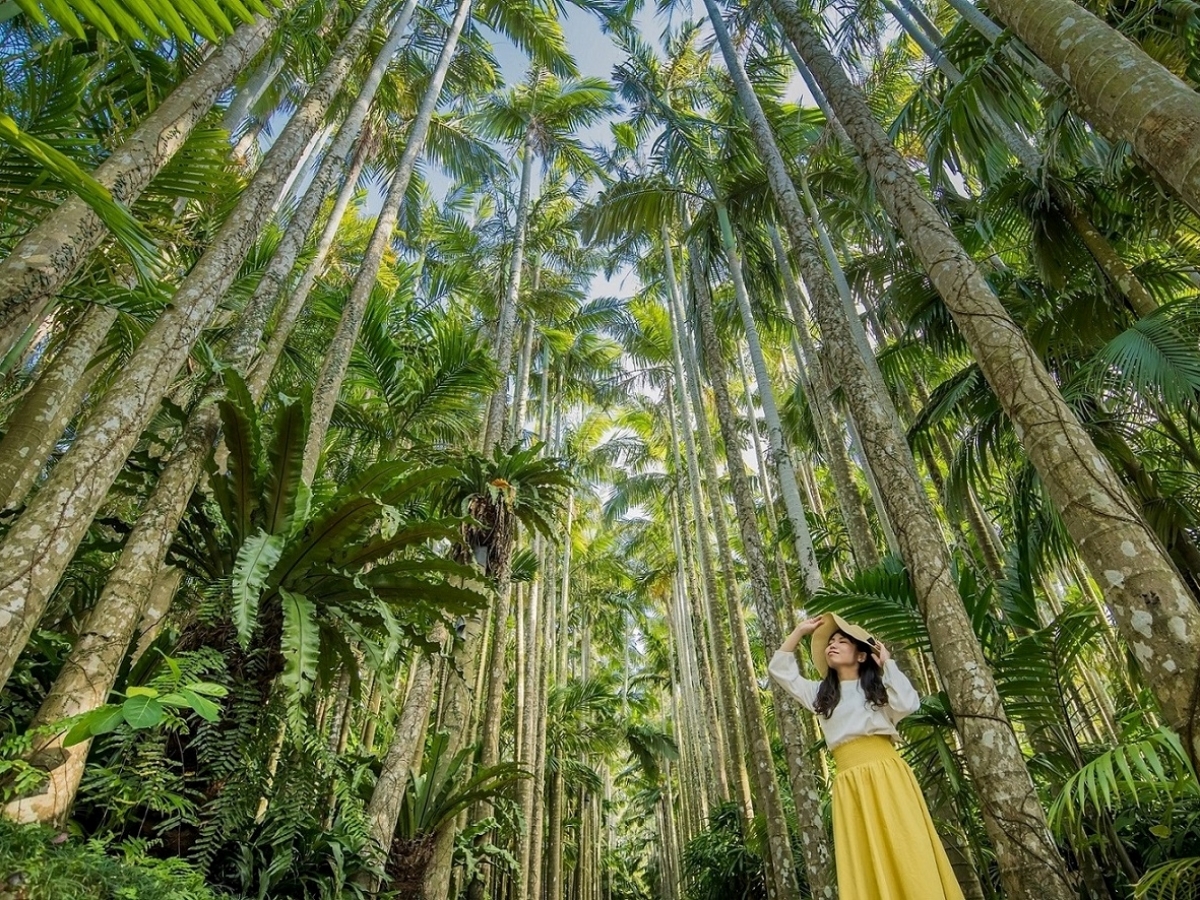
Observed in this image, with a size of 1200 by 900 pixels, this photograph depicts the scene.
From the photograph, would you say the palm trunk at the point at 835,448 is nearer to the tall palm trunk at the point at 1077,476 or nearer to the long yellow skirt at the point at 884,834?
the tall palm trunk at the point at 1077,476

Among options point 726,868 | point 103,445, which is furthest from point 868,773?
point 726,868

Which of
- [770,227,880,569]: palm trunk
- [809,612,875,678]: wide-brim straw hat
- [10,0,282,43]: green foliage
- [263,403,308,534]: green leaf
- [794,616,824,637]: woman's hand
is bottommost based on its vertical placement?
[809,612,875,678]: wide-brim straw hat

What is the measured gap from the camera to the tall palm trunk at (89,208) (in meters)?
2.14

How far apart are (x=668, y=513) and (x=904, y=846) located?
16992 mm

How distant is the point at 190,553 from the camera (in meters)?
3.40

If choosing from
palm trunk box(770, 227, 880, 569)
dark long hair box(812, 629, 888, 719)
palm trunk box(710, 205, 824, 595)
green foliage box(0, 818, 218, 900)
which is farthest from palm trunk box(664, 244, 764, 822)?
green foliage box(0, 818, 218, 900)

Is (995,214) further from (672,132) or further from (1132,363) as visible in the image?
(672,132)

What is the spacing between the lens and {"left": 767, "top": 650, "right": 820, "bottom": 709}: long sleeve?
2.44 m

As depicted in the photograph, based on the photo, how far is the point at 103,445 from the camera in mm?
2379

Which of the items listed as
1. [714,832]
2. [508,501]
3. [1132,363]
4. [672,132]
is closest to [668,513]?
[714,832]

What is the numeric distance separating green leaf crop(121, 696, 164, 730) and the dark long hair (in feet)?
6.96

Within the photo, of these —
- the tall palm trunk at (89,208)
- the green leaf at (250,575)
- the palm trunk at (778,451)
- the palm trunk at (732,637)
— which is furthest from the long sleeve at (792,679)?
the palm trunk at (732,637)

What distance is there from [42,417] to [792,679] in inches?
147

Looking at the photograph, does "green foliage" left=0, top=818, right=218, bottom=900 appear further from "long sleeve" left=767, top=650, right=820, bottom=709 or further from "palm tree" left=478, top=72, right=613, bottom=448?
"palm tree" left=478, top=72, right=613, bottom=448
